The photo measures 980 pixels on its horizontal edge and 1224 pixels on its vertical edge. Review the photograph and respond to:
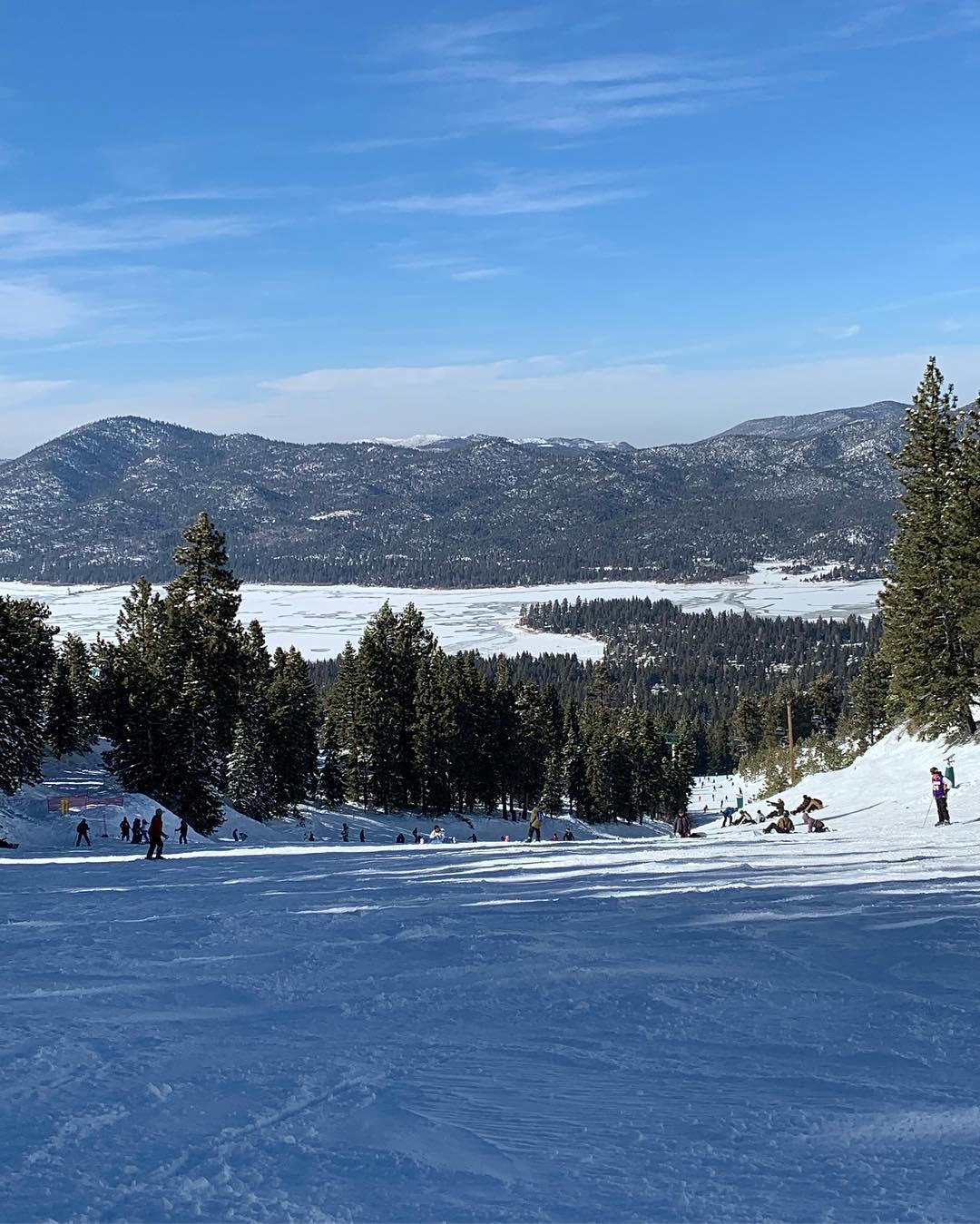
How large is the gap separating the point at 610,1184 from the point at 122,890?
15146 mm

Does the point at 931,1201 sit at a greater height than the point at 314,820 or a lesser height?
greater

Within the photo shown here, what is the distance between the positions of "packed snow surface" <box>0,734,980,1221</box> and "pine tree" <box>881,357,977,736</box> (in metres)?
24.1

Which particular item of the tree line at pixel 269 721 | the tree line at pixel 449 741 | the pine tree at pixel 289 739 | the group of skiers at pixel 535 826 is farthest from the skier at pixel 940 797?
the tree line at pixel 449 741

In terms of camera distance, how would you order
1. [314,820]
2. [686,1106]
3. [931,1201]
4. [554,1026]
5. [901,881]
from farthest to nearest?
[314,820] < [901,881] < [554,1026] < [686,1106] < [931,1201]

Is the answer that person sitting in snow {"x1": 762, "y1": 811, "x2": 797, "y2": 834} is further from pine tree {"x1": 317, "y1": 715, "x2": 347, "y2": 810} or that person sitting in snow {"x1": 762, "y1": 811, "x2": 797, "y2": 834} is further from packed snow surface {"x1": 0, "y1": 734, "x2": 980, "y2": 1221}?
pine tree {"x1": 317, "y1": 715, "x2": 347, "y2": 810}

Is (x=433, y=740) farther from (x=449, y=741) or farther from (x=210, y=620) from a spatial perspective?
(x=210, y=620)

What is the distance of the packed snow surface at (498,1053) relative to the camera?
638 centimetres

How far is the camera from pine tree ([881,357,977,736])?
4084 cm

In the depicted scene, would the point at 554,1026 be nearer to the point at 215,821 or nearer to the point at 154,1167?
the point at 154,1167

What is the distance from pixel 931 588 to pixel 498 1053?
1487 inches

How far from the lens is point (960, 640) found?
41.3m

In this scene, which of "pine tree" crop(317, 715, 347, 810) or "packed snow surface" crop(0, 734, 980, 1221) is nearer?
"packed snow surface" crop(0, 734, 980, 1221)


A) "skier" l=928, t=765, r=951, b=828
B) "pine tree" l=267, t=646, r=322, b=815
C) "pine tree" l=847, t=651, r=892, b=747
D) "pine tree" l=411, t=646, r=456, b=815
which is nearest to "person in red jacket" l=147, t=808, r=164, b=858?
"skier" l=928, t=765, r=951, b=828

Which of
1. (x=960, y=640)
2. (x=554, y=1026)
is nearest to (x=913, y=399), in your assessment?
(x=960, y=640)
